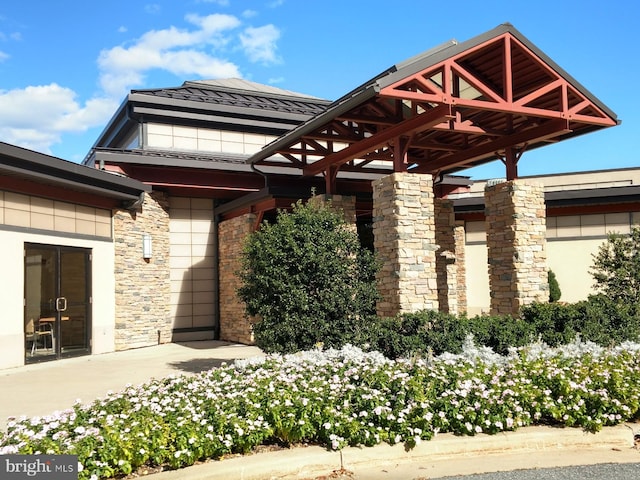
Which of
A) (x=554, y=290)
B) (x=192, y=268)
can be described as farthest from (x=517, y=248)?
(x=192, y=268)

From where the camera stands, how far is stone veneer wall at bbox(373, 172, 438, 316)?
10305mm

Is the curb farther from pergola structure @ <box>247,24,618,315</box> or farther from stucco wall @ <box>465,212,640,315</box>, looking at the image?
stucco wall @ <box>465,212,640,315</box>

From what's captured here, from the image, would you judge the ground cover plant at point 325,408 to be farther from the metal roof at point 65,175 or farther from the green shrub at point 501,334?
the metal roof at point 65,175

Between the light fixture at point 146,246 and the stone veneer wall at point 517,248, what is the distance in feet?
28.9

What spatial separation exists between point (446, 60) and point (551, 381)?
6.06 meters

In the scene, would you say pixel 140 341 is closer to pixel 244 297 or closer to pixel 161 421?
pixel 244 297

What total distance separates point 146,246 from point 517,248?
30.8 feet

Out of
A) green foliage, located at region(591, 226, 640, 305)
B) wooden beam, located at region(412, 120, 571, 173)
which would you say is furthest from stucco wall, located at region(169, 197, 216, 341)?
green foliage, located at region(591, 226, 640, 305)

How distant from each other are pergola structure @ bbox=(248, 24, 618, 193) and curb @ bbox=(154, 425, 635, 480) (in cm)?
575

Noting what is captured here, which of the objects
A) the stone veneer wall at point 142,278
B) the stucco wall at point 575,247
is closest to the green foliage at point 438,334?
the stone veneer wall at point 142,278

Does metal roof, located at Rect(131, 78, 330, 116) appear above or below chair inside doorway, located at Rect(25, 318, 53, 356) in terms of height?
above

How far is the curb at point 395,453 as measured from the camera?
192 inches

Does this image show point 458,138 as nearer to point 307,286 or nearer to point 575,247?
point 307,286

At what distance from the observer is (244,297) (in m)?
10.0
